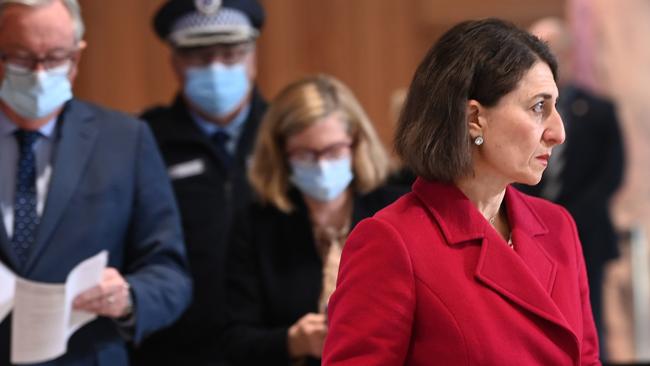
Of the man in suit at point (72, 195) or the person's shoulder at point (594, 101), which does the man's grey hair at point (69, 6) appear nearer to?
the man in suit at point (72, 195)

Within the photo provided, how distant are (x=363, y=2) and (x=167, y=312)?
3.55m

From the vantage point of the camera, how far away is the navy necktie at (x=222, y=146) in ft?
11.5

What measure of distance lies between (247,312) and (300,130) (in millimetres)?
487

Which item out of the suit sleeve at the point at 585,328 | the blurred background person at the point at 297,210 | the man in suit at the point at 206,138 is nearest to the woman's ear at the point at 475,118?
the suit sleeve at the point at 585,328

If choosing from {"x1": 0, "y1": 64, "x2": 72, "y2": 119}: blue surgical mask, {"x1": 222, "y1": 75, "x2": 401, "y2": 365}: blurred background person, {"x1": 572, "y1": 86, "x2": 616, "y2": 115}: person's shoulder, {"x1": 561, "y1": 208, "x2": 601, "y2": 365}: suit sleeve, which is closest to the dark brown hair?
{"x1": 561, "y1": 208, "x2": 601, "y2": 365}: suit sleeve

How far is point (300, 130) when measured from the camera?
9.70 ft

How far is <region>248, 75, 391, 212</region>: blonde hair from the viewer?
2.96 m

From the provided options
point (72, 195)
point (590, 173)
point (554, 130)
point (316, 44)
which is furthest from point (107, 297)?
point (316, 44)

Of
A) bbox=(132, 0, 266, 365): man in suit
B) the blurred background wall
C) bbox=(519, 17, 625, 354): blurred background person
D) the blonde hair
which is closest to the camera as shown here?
the blonde hair

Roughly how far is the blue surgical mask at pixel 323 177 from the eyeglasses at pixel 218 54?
751 millimetres

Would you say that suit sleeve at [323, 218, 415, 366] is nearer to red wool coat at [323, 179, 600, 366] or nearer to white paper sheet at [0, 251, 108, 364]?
red wool coat at [323, 179, 600, 366]

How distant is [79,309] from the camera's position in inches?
106

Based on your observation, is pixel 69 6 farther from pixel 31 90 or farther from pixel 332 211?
pixel 332 211

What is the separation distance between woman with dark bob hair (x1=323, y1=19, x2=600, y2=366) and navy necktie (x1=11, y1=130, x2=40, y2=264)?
3.49ft
